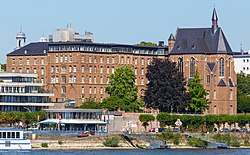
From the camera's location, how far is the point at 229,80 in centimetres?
16312

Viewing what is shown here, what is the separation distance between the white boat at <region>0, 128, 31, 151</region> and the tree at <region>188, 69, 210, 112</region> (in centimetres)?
4515

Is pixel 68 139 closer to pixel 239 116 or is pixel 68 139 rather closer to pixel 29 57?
pixel 239 116

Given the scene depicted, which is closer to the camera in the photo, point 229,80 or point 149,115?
point 149,115

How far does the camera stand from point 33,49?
17138cm

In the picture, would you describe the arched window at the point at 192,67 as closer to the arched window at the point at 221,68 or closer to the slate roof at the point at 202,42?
the slate roof at the point at 202,42

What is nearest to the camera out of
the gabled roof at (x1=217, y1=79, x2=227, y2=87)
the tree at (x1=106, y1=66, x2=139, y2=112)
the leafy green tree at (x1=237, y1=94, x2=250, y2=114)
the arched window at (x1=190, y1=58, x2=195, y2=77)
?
the tree at (x1=106, y1=66, x2=139, y2=112)

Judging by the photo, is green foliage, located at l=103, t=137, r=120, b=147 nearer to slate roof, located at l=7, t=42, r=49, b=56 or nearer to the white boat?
the white boat

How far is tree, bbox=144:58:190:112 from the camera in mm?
149250

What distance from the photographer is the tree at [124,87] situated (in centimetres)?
15050

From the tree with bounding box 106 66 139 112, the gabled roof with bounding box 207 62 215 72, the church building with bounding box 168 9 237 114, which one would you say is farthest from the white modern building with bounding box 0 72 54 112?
the gabled roof with bounding box 207 62 215 72

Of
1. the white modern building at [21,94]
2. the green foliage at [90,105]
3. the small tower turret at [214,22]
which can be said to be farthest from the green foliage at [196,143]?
the small tower turret at [214,22]

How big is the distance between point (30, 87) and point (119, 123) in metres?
13.7

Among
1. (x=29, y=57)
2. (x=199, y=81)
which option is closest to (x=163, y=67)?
(x=199, y=81)

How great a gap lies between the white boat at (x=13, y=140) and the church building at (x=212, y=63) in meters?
55.7
